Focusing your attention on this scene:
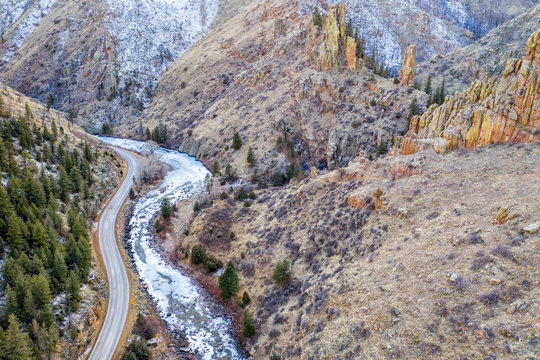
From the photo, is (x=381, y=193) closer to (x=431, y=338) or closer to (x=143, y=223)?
(x=431, y=338)

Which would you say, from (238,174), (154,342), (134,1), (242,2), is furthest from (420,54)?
(154,342)

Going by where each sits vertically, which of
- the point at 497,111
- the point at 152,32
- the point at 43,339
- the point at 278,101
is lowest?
the point at 43,339

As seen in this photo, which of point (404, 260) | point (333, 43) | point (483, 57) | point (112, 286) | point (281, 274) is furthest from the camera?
point (483, 57)

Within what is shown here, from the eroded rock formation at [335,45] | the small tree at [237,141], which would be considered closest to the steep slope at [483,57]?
the eroded rock formation at [335,45]

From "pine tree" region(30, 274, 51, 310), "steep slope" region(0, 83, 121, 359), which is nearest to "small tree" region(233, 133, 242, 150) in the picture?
"steep slope" region(0, 83, 121, 359)

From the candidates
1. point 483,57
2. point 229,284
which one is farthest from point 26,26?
point 483,57

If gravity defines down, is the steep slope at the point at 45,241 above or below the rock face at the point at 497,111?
below

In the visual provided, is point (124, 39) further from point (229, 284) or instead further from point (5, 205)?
point (229, 284)

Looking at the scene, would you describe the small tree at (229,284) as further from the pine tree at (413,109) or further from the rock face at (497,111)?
the pine tree at (413,109)
